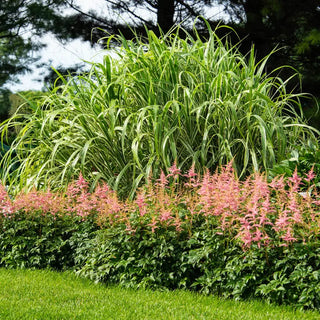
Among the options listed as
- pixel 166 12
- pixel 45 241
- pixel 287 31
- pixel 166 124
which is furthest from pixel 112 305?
pixel 166 12

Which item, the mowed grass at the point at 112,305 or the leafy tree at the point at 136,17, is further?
the leafy tree at the point at 136,17

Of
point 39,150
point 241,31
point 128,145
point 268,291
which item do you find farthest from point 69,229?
point 241,31

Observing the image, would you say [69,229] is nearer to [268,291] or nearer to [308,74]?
[268,291]

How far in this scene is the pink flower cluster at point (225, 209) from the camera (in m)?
3.26

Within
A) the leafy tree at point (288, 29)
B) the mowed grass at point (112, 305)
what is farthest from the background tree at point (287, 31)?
the mowed grass at point (112, 305)

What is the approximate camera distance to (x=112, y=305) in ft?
10.1

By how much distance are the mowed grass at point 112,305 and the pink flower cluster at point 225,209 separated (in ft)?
1.53

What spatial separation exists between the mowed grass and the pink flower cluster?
0.47 m

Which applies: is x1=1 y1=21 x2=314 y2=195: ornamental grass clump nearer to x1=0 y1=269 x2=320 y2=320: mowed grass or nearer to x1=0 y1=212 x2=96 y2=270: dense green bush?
x1=0 y1=212 x2=96 y2=270: dense green bush

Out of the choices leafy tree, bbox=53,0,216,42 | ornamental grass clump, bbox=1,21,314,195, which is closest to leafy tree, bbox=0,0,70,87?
leafy tree, bbox=53,0,216,42

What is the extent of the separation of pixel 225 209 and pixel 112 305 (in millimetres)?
1118

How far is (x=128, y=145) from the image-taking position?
4859 millimetres

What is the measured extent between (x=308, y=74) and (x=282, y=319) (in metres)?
8.22

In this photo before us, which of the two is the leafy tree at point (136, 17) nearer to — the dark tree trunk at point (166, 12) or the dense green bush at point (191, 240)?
the dark tree trunk at point (166, 12)
